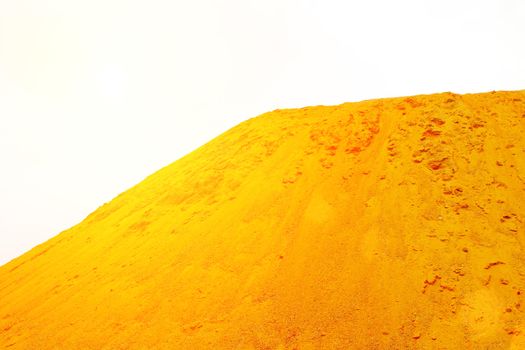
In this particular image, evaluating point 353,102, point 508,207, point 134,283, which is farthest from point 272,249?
point 353,102

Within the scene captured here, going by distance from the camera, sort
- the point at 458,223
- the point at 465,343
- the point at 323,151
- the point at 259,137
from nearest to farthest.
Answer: the point at 465,343, the point at 458,223, the point at 323,151, the point at 259,137

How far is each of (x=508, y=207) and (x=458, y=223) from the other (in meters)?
0.82

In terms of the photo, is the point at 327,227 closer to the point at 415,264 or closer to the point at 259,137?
the point at 415,264

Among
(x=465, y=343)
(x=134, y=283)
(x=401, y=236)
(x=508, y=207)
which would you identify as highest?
(x=134, y=283)

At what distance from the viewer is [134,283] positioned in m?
6.05

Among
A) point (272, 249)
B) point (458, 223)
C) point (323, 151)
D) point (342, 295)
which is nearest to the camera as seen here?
point (342, 295)

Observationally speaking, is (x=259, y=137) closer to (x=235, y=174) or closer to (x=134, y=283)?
(x=235, y=174)

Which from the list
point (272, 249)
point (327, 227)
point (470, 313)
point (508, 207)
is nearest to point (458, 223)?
point (508, 207)

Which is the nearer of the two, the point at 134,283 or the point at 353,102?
the point at 134,283

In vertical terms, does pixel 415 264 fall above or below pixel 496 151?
below

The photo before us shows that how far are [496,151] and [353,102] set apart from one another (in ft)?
12.0

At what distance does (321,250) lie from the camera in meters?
5.60

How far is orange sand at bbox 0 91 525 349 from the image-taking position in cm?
444

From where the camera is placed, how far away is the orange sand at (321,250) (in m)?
4.44
